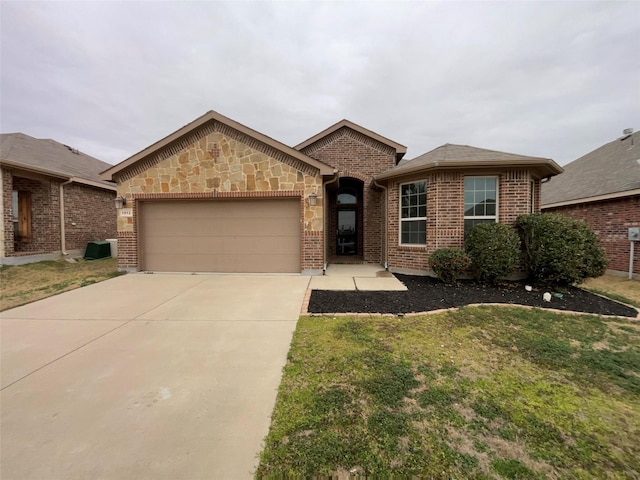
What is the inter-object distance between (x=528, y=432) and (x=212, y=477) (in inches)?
90.5

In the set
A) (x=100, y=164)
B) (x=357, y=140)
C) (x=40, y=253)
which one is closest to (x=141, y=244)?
(x=40, y=253)

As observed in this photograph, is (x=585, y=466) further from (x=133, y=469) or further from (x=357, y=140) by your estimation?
(x=357, y=140)

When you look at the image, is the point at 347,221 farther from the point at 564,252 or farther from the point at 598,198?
the point at 598,198

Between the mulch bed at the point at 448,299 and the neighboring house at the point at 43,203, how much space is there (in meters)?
11.5

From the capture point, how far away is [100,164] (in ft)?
50.0

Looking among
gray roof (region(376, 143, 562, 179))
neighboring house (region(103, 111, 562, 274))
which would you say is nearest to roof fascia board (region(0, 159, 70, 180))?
neighboring house (region(103, 111, 562, 274))

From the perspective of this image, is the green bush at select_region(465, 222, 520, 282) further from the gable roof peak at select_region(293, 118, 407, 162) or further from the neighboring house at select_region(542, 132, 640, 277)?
the gable roof peak at select_region(293, 118, 407, 162)

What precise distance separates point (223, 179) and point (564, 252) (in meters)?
8.82

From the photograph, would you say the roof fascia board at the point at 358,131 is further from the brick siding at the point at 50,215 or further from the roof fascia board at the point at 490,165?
the brick siding at the point at 50,215

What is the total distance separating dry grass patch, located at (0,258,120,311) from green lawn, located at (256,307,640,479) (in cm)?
641

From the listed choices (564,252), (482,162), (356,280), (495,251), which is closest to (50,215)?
(356,280)

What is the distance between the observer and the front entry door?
12.2 metres

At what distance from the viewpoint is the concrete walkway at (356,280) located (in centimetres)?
613

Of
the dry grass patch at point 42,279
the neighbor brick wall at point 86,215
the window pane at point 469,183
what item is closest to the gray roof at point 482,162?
the window pane at point 469,183
